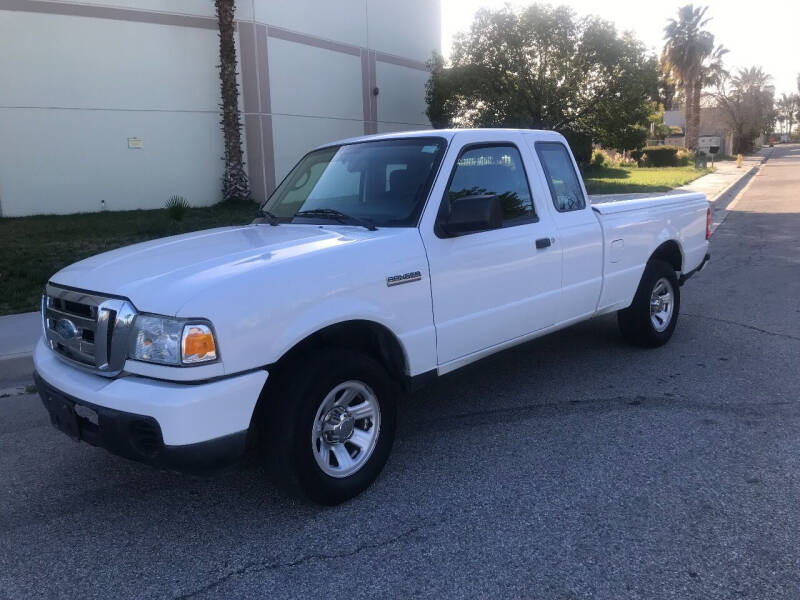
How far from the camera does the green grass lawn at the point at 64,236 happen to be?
351 inches

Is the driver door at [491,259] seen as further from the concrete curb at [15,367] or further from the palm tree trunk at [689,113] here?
the palm tree trunk at [689,113]

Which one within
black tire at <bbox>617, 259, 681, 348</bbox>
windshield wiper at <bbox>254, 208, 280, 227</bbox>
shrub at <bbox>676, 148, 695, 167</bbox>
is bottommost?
black tire at <bbox>617, 259, 681, 348</bbox>

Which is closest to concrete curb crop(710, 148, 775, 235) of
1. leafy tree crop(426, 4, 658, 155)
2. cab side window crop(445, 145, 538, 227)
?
leafy tree crop(426, 4, 658, 155)

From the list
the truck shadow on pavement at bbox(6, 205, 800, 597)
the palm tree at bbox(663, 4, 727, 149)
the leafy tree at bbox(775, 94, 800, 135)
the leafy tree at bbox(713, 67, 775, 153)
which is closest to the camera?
the truck shadow on pavement at bbox(6, 205, 800, 597)

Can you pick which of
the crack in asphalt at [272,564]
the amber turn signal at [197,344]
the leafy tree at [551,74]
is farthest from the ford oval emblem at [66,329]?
the leafy tree at [551,74]

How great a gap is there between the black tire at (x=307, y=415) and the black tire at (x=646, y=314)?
10.4 ft

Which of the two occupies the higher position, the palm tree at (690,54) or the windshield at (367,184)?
the palm tree at (690,54)

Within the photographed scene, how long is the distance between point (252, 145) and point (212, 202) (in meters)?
1.93

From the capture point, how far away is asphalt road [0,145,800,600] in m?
2.95

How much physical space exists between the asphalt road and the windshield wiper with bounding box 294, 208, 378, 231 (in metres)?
1.45

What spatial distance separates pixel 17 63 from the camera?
49.7 ft

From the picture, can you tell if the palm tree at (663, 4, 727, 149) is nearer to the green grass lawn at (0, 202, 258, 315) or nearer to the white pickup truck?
the green grass lawn at (0, 202, 258, 315)

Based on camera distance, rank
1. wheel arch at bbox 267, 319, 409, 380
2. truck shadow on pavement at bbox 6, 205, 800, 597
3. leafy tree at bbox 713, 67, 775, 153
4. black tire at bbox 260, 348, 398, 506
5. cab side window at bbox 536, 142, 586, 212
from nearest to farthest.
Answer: truck shadow on pavement at bbox 6, 205, 800, 597
black tire at bbox 260, 348, 398, 506
wheel arch at bbox 267, 319, 409, 380
cab side window at bbox 536, 142, 586, 212
leafy tree at bbox 713, 67, 775, 153

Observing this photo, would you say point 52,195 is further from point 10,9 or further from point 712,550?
point 712,550
